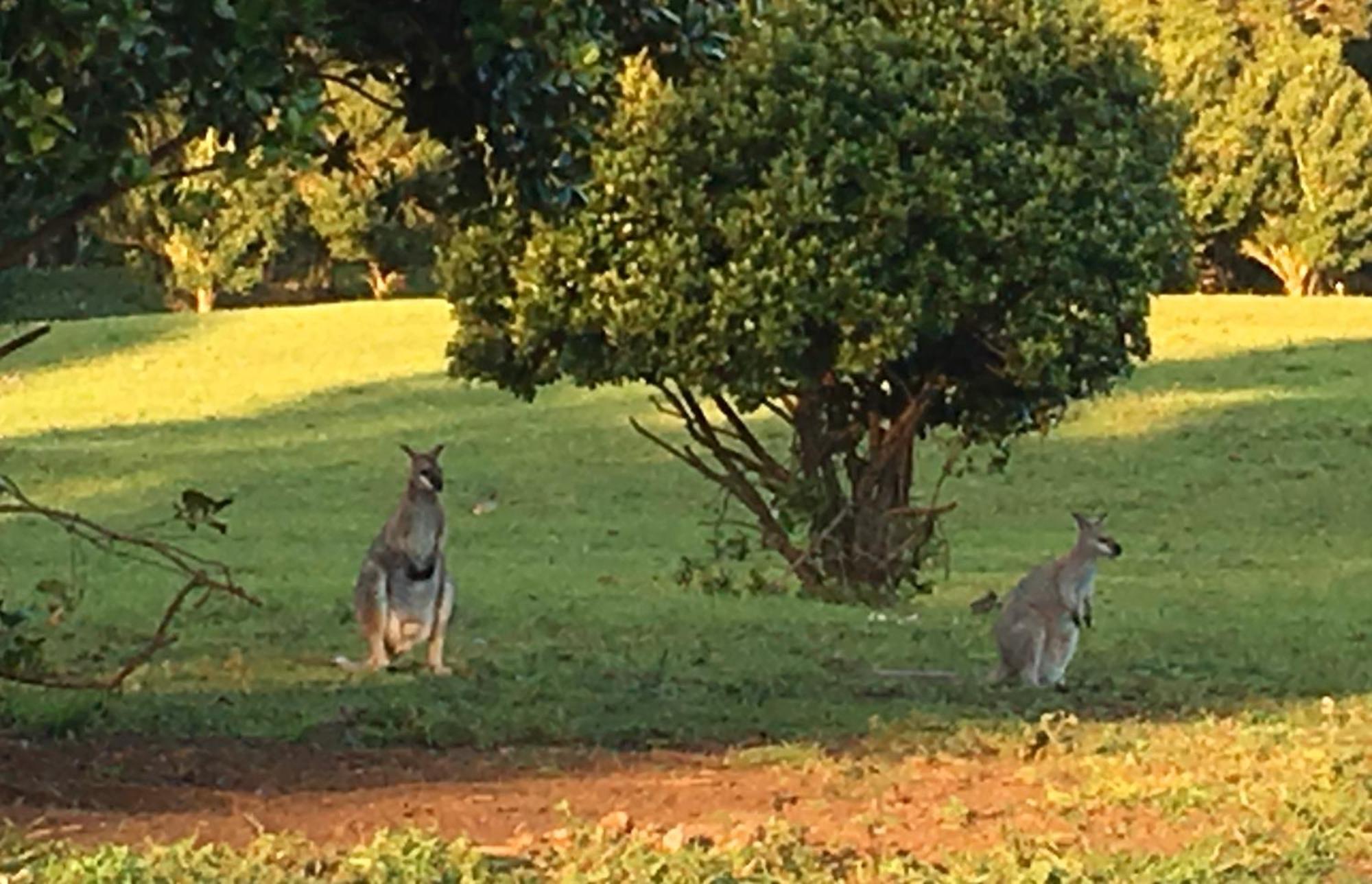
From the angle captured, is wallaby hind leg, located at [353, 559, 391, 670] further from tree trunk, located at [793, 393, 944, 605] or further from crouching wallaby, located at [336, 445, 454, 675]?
tree trunk, located at [793, 393, 944, 605]

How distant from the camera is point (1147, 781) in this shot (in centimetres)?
941

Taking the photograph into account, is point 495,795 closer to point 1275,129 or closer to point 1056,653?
point 1056,653

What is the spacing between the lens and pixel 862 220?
15.4m

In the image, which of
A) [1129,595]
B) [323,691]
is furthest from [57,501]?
[323,691]

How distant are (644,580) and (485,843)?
12.6 meters

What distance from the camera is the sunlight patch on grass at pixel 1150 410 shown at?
30.5 m

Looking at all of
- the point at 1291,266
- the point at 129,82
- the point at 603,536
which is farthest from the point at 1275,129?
the point at 129,82

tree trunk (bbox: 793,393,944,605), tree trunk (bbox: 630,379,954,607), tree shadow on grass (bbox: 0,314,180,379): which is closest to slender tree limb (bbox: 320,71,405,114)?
tree trunk (bbox: 630,379,954,607)

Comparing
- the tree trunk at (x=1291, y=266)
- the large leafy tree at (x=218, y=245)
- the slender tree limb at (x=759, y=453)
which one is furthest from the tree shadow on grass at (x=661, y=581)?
the tree trunk at (x=1291, y=266)

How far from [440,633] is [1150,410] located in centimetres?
1932

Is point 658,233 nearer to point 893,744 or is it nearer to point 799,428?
point 799,428

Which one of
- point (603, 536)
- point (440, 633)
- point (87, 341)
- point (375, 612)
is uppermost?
point (375, 612)

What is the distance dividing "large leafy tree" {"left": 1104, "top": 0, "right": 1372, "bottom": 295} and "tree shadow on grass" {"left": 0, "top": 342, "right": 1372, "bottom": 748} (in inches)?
393

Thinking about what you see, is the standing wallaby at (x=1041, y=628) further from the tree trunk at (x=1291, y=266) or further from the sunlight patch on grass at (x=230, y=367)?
the tree trunk at (x=1291, y=266)
